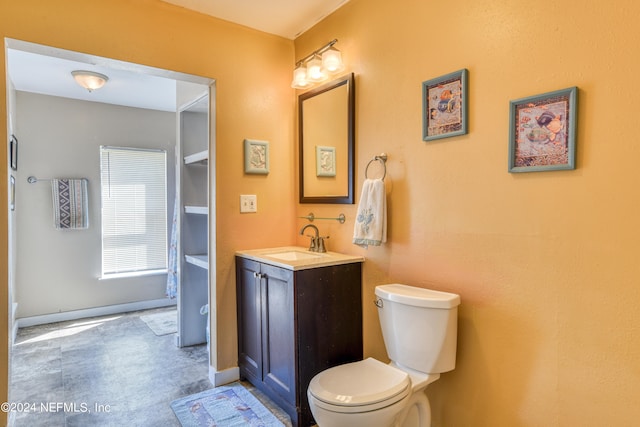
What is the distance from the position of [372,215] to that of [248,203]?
0.95 m

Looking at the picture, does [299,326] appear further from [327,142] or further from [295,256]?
[327,142]

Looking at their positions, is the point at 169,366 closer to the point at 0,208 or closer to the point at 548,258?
the point at 0,208

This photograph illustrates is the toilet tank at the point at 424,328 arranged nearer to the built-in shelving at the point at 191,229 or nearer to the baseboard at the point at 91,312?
the built-in shelving at the point at 191,229

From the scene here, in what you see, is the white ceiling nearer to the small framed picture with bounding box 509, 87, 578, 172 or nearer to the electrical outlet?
the electrical outlet

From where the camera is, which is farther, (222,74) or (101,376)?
(101,376)

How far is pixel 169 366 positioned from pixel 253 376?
750 mm

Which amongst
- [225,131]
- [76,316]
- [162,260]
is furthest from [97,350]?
[225,131]

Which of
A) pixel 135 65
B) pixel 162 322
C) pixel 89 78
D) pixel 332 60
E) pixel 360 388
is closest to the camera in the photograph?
pixel 360 388

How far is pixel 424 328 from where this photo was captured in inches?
60.7

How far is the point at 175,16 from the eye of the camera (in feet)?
7.00

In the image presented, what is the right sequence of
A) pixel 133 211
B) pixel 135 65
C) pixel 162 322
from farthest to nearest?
pixel 133 211 → pixel 162 322 → pixel 135 65

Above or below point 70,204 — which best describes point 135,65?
above

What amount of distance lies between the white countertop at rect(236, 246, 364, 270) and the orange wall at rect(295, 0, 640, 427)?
211 millimetres

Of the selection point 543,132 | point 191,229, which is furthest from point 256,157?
point 543,132
